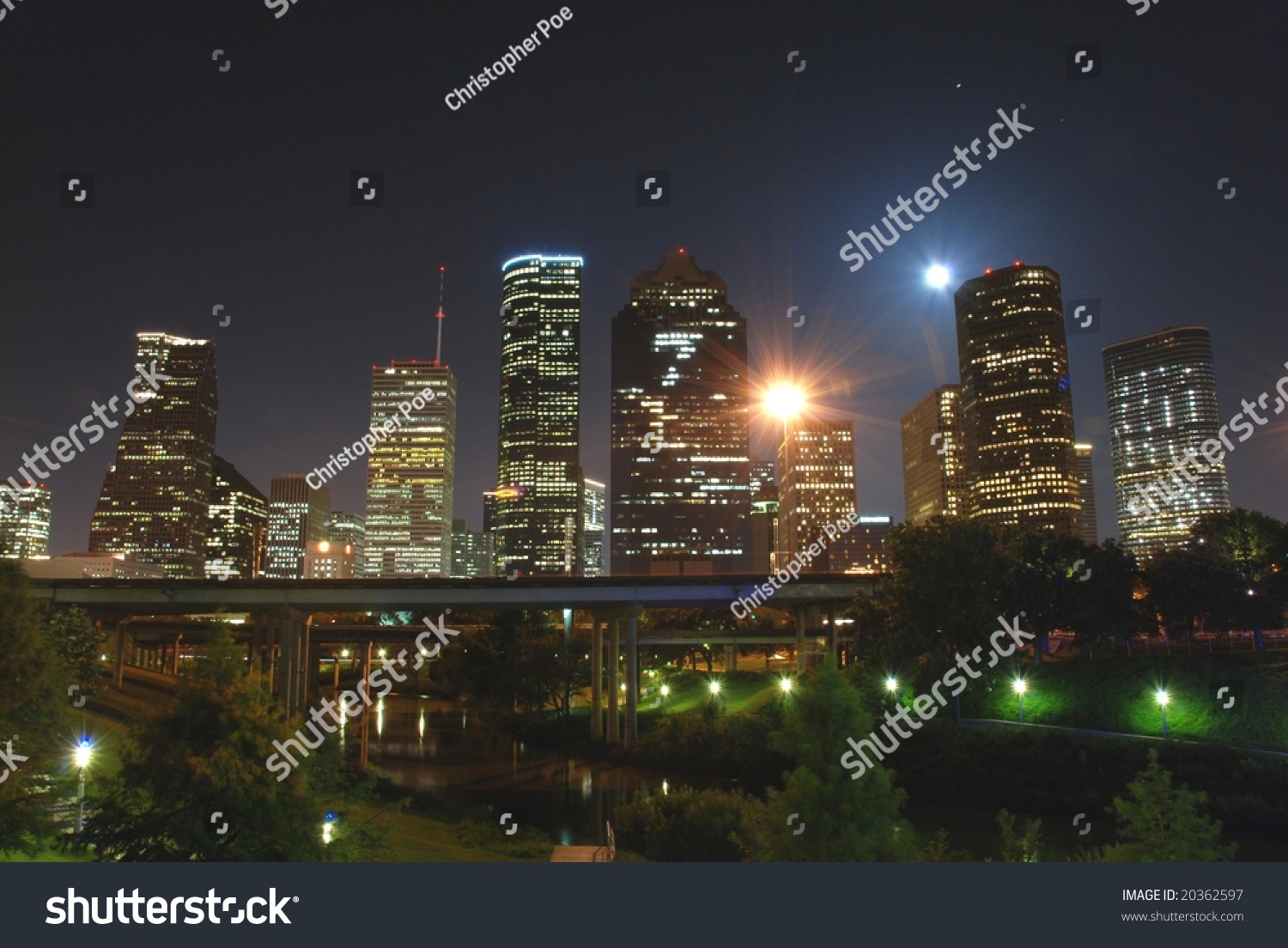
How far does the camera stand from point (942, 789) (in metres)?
49.2

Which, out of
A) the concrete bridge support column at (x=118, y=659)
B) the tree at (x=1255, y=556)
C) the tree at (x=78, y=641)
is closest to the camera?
the tree at (x=78, y=641)

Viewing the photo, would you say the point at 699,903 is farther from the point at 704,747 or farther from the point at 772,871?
the point at 704,747

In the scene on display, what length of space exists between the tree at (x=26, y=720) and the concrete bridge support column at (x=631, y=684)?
49.0 metres

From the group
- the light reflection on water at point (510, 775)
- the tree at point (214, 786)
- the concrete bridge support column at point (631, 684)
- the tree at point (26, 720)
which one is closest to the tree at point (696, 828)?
the light reflection on water at point (510, 775)

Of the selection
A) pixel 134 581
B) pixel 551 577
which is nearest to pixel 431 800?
pixel 551 577

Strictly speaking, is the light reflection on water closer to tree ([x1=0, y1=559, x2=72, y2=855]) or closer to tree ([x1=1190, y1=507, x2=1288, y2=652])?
tree ([x1=0, y1=559, x2=72, y2=855])

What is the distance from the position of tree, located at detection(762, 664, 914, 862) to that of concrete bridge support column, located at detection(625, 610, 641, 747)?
5273 centimetres

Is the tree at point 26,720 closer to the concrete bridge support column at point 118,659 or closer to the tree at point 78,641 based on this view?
the tree at point 78,641

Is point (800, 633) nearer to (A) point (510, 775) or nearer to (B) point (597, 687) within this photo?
(B) point (597, 687)

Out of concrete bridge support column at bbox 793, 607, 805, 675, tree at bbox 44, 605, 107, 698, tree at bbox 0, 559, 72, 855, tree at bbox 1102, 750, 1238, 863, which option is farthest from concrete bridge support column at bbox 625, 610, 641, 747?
tree at bbox 1102, 750, 1238, 863

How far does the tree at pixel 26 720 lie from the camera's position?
19.1 meters

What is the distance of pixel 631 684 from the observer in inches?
2800

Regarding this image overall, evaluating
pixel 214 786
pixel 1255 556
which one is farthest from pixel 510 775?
pixel 1255 556

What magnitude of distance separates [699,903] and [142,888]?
716 cm
